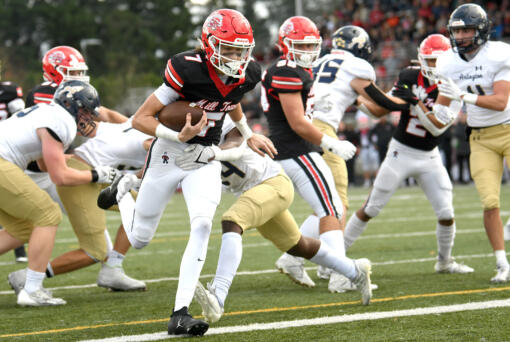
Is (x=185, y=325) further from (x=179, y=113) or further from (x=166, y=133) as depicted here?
(x=179, y=113)

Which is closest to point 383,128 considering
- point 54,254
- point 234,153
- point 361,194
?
point 361,194

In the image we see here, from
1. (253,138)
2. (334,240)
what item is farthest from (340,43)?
(253,138)

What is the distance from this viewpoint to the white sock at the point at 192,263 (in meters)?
3.98

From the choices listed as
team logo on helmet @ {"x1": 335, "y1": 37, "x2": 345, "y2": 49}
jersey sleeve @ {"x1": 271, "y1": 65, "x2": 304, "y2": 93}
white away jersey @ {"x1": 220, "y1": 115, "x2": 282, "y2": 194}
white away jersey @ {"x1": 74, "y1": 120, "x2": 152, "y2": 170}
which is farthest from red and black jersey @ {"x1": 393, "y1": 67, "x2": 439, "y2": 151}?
white away jersey @ {"x1": 74, "y1": 120, "x2": 152, "y2": 170}

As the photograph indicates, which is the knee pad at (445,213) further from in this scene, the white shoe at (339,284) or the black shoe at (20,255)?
the black shoe at (20,255)

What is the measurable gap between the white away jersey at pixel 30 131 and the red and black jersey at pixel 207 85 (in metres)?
1.03

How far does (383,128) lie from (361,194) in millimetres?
2545

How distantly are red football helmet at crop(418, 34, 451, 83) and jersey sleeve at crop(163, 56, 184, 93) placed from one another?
8.33ft

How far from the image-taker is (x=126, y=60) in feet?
117

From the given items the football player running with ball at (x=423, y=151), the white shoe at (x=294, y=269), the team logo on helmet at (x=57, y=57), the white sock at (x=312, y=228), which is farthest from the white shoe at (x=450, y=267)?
the team logo on helmet at (x=57, y=57)

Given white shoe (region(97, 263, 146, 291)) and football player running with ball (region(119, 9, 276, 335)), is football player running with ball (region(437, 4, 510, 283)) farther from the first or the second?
white shoe (region(97, 263, 146, 291))

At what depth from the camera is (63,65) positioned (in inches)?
250

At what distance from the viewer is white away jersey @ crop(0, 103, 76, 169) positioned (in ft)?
16.1

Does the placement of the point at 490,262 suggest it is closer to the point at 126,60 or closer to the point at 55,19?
the point at 126,60
